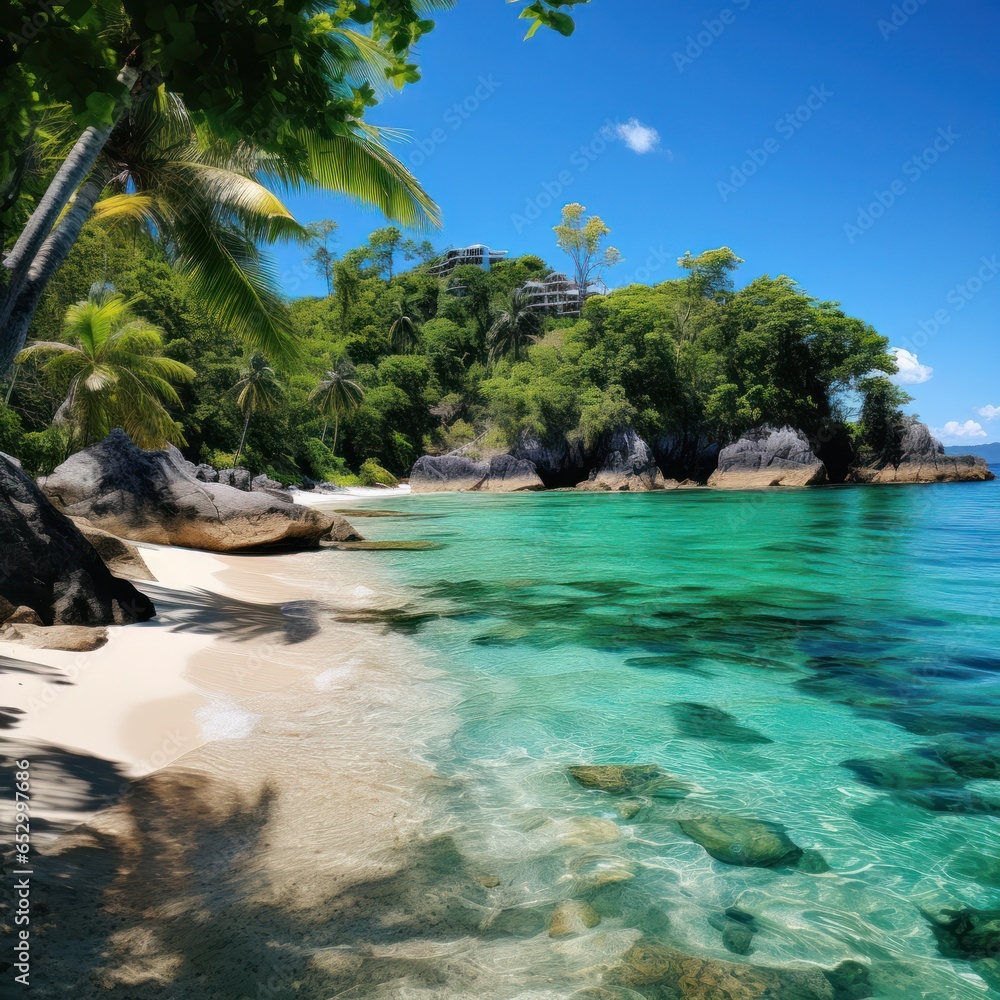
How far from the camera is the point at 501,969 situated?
7.54 ft

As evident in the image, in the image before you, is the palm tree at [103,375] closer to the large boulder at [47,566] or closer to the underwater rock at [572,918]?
the large boulder at [47,566]

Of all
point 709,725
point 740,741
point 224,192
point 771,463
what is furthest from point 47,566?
point 771,463

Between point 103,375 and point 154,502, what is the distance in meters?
8.08

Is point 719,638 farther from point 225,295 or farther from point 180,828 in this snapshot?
point 225,295

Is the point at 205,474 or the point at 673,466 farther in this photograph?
the point at 673,466

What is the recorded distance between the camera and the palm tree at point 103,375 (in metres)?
16.8

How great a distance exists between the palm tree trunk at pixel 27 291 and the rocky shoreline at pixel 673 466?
36000 mm

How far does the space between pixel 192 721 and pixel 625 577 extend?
761 centimetres

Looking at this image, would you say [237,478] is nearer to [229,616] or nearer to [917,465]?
[229,616]

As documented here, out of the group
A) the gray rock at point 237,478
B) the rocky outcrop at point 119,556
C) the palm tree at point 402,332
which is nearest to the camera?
the rocky outcrop at point 119,556

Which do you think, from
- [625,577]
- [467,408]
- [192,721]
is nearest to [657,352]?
[467,408]

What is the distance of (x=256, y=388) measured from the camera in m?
30.0

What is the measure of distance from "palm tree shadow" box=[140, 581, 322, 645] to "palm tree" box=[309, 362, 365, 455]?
3319cm

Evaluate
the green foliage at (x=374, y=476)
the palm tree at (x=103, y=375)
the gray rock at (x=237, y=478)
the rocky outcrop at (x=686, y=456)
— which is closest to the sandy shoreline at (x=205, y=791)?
the palm tree at (x=103, y=375)
